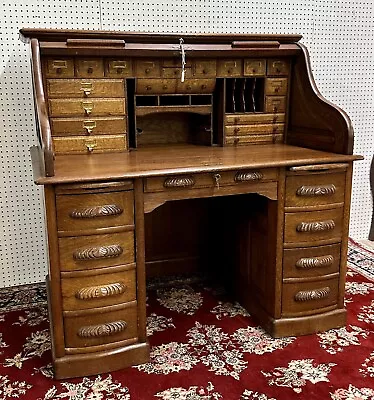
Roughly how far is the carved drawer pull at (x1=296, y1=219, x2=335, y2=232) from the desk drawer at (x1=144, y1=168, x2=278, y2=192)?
280 mm

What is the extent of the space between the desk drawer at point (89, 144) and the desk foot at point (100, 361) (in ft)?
3.24

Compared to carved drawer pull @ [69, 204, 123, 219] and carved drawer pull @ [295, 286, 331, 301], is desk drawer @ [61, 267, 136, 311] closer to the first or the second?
carved drawer pull @ [69, 204, 123, 219]

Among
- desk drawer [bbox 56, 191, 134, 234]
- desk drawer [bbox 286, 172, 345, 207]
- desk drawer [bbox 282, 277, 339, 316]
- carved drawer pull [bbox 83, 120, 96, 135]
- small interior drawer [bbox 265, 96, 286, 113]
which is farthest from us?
small interior drawer [bbox 265, 96, 286, 113]

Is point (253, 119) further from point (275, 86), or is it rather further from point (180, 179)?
point (180, 179)

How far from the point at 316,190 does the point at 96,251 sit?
1033mm

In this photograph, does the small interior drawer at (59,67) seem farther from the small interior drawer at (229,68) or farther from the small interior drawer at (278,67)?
the small interior drawer at (278,67)

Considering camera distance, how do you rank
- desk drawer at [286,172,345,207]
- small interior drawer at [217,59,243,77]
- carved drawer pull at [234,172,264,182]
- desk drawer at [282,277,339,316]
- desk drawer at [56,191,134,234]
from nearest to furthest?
desk drawer at [56,191,134,234]
carved drawer pull at [234,172,264,182]
desk drawer at [286,172,345,207]
desk drawer at [282,277,339,316]
small interior drawer at [217,59,243,77]

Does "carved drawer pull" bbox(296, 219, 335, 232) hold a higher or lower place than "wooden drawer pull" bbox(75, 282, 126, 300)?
higher

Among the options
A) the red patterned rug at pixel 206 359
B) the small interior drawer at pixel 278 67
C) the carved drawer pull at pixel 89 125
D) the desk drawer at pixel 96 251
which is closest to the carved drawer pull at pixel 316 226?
the red patterned rug at pixel 206 359

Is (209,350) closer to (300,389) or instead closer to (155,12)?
(300,389)

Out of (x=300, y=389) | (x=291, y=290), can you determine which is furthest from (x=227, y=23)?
(x=300, y=389)

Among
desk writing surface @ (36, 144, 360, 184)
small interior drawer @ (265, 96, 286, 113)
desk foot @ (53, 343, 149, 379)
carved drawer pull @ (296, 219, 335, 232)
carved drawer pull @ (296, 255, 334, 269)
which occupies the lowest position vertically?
desk foot @ (53, 343, 149, 379)

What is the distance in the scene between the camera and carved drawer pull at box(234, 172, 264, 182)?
2221 mm

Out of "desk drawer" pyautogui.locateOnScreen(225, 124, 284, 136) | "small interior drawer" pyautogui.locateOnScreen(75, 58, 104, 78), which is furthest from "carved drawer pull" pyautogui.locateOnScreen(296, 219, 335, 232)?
"small interior drawer" pyautogui.locateOnScreen(75, 58, 104, 78)
